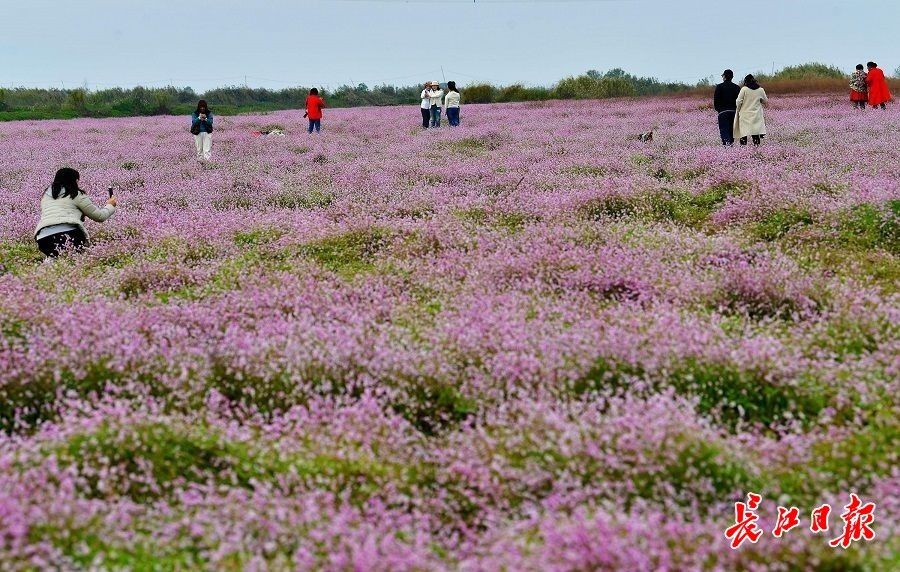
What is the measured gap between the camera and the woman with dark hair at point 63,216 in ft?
31.3

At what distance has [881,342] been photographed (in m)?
5.50

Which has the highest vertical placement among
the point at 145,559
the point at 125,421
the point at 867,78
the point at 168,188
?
the point at 867,78

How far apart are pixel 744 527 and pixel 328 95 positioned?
63683mm

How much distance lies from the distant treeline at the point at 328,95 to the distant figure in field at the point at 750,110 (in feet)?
87.6

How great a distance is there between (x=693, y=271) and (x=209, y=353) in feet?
15.2

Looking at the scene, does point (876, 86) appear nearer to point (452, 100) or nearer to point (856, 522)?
point (452, 100)

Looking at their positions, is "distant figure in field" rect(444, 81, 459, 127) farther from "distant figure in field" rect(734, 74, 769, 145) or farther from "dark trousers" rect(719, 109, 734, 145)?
"distant figure in field" rect(734, 74, 769, 145)

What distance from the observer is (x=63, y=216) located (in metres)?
9.58

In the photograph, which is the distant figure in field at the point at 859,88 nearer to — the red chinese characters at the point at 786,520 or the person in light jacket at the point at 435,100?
the person in light jacket at the point at 435,100

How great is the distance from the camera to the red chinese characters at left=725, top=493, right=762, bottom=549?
3.27 metres

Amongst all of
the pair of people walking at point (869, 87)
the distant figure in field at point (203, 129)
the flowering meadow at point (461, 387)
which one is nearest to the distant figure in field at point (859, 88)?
the pair of people walking at point (869, 87)

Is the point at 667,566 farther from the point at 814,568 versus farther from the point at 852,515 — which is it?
the point at 852,515

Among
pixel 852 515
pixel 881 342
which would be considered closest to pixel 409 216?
pixel 881 342

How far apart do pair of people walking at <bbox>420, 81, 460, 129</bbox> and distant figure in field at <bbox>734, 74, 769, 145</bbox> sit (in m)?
12.0
